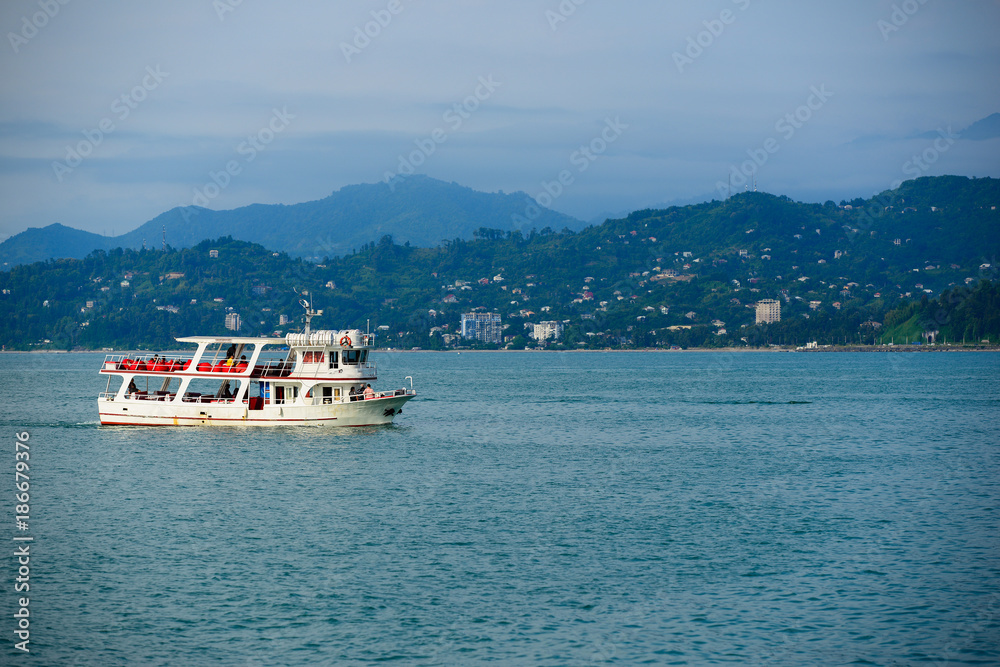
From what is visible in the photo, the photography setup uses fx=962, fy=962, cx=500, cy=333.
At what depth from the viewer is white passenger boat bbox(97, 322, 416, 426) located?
58.6 metres

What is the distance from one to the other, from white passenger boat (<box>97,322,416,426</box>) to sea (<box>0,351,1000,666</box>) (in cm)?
154

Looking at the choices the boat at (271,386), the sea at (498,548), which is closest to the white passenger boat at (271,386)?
the boat at (271,386)

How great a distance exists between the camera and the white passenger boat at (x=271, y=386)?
192 ft

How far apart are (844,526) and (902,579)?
281 inches

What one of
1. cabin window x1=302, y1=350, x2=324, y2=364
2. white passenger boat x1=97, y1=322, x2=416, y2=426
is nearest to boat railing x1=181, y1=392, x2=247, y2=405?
white passenger boat x1=97, y1=322, x2=416, y2=426

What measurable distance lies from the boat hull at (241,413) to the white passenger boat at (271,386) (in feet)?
0.20

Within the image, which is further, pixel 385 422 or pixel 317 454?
pixel 385 422

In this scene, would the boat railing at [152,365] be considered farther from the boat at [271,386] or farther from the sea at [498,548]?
the sea at [498,548]

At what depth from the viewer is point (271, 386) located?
60.1 metres

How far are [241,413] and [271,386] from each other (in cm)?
245

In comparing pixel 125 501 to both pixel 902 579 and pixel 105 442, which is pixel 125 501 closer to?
pixel 105 442

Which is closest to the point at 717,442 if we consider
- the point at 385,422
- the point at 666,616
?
the point at 385,422

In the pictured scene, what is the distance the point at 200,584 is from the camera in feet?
90.2

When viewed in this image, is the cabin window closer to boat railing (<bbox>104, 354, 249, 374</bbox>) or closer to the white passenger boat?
the white passenger boat
